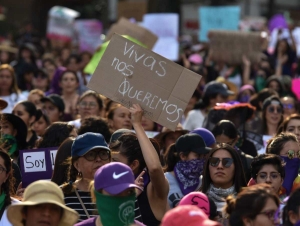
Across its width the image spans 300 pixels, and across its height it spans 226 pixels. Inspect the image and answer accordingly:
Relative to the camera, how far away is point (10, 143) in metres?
8.29

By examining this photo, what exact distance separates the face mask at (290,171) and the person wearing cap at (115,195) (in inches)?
85.8

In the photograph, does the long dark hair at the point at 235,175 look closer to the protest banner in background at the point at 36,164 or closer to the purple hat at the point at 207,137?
the purple hat at the point at 207,137

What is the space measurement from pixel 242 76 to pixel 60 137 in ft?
28.1

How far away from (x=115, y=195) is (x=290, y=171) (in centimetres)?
244

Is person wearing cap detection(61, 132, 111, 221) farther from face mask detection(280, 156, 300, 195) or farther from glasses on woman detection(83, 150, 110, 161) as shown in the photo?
face mask detection(280, 156, 300, 195)

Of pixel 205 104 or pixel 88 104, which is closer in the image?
pixel 88 104

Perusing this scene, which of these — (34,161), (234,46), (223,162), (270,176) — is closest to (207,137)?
(223,162)

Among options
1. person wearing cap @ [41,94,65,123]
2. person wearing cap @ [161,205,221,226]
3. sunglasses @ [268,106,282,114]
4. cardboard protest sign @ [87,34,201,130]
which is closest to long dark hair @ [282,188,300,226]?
person wearing cap @ [161,205,221,226]

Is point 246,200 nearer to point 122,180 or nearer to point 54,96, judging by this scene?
point 122,180

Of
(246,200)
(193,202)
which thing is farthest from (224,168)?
(246,200)

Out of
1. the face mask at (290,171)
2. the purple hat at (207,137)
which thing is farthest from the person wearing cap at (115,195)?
the purple hat at (207,137)

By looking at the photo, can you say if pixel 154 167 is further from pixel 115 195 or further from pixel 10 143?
pixel 10 143

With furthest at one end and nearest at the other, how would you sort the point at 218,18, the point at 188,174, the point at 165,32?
1. the point at 218,18
2. the point at 165,32
3. the point at 188,174

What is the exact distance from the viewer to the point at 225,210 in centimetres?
547
